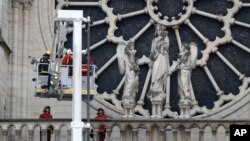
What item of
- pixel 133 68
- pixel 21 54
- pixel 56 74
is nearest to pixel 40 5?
pixel 21 54

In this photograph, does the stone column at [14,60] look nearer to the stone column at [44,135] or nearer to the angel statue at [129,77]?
the stone column at [44,135]

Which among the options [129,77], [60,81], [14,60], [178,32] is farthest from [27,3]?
[60,81]

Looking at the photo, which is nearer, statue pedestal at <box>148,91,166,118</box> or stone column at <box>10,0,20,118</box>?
statue pedestal at <box>148,91,166,118</box>

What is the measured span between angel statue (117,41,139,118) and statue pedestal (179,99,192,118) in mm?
996

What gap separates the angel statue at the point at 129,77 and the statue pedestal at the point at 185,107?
1.00 meters

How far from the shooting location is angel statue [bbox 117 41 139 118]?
3553 cm

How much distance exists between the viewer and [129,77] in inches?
1399

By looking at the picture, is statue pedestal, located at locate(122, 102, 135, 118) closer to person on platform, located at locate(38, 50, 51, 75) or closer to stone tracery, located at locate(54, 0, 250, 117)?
stone tracery, located at locate(54, 0, 250, 117)

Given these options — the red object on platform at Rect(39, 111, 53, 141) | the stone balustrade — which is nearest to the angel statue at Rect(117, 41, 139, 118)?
the stone balustrade

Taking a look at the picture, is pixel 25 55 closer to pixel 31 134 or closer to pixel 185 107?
pixel 31 134

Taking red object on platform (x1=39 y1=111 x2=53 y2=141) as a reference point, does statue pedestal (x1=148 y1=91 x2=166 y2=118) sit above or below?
above

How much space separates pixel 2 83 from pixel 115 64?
284 cm

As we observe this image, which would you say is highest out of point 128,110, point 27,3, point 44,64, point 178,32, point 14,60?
point 27,3

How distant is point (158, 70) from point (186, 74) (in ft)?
1.92
